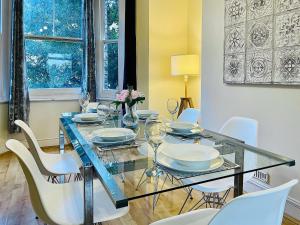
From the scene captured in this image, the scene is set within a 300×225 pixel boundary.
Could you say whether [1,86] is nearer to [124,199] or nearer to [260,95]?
[260,95]

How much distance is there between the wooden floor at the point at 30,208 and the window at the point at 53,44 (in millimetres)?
1979

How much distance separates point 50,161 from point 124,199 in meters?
1.53

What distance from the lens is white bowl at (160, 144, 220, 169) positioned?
125 cm

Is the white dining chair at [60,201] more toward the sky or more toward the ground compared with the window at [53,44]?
more toward the ground

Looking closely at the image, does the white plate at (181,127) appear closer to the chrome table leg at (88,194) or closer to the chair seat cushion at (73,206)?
the chair seat cushion at (73,206)

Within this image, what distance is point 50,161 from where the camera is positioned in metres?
2.33

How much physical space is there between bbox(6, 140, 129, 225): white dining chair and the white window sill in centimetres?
301

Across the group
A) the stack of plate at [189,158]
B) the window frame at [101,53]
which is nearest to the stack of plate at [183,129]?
the stack of plate at [189,158]

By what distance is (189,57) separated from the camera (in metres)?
3.75

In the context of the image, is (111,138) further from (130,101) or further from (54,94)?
(54,94)

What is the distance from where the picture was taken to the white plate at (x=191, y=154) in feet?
4.13

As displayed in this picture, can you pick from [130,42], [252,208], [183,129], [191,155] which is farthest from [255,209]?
[130,42]

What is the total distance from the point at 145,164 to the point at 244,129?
1.05 m

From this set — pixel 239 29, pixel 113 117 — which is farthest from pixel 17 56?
pixel 239 29
